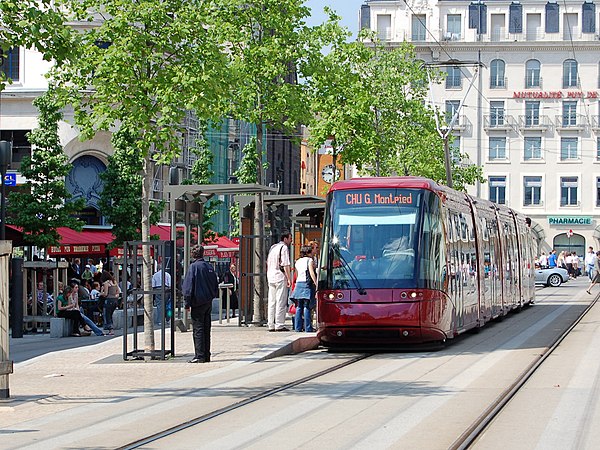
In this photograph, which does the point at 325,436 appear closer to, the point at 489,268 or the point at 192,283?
the point at 192,283

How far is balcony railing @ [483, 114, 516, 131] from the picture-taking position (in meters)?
100

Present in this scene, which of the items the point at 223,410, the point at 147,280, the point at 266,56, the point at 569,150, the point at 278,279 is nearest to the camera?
the point at 223,410

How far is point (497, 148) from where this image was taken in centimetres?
10062

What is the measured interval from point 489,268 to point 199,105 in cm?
1032

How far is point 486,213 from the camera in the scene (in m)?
29.2

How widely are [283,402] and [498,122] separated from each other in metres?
88.5

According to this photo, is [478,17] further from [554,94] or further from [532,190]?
[532,190]

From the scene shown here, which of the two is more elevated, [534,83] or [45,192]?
[534,83]

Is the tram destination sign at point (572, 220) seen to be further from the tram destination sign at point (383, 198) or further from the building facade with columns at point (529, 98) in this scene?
the tram destination sign at point (383, 198)

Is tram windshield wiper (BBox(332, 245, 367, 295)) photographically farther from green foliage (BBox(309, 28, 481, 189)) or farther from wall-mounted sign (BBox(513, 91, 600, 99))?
wall-mounted sign (BBox(513, 91, 600, 99))

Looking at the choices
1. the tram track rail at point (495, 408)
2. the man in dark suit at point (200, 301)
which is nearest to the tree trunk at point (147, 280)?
the man in dark suit at point (200, 301)

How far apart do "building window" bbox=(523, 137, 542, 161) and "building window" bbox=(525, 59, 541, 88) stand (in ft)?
13.8

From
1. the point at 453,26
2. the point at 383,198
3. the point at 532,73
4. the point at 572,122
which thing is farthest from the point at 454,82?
the point at 383,198

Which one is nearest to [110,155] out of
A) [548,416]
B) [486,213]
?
[486,213]
